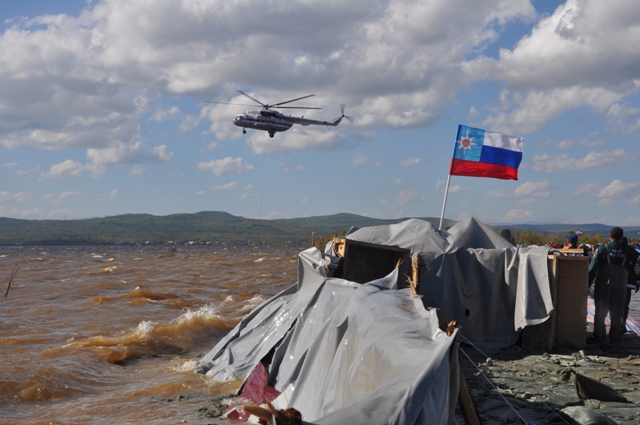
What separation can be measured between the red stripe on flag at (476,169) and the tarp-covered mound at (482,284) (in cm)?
269

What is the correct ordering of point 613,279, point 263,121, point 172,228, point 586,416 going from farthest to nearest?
point 172,228, point 263,121, point 613,279, point 586,416

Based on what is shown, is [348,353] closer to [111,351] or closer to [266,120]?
[111,351]

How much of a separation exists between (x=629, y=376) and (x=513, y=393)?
5.36ft

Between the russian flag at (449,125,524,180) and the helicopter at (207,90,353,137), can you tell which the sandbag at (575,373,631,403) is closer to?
the russian flag at (449,125,524,180)

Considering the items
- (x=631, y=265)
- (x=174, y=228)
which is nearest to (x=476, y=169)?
(x=631, y=265)

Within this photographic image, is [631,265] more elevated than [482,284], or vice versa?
[631,265]

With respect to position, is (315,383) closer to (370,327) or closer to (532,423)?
(370,327)

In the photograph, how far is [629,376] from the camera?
713 cm

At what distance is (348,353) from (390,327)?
71cm

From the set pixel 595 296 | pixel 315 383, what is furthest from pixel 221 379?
pixel 595 296

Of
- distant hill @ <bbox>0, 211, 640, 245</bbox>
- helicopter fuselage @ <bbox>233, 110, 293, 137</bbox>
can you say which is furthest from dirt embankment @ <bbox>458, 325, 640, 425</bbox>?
distant hill @ <bbox>0, 211, 640, 245</bbox>

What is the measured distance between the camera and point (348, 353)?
4754 mm

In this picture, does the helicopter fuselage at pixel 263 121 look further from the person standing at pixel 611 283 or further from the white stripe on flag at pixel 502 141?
the person standing at pixel 611 283

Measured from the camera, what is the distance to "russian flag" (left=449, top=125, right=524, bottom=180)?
12.1 metres
